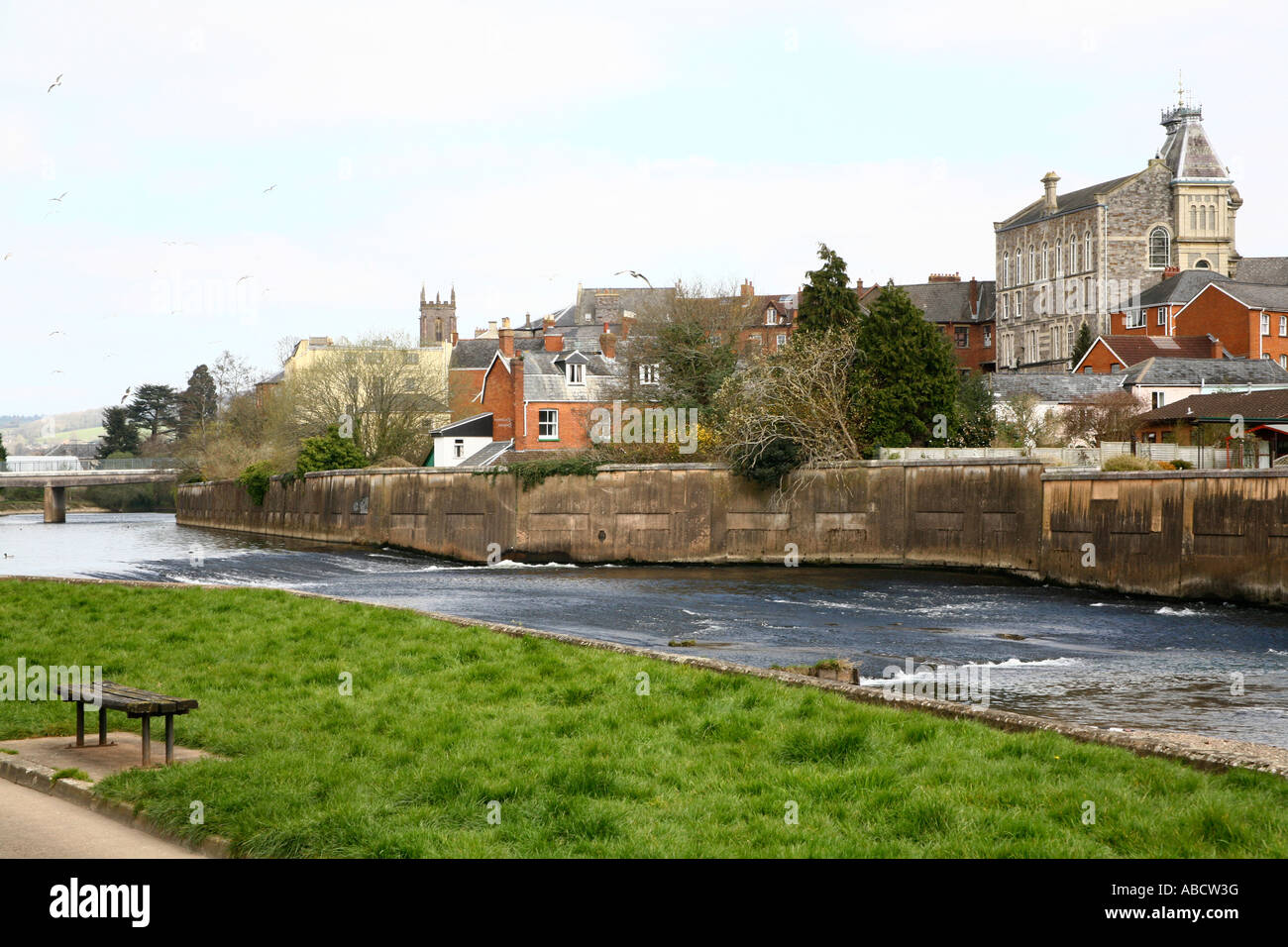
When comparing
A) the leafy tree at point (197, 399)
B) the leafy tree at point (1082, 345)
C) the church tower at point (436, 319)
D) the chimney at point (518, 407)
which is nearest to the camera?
the chimney at point (518, 407)

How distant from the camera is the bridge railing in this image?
357ft

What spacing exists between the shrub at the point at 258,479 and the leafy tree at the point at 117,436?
234ft

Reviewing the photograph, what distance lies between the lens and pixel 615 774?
9.79m

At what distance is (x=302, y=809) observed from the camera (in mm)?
8883

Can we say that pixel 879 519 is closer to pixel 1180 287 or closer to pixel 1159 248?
pixel 1180 287

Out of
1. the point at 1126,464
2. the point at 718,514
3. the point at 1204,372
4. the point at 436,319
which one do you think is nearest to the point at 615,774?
the point at 1126,464

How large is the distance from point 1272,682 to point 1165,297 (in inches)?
2896

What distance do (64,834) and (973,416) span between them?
49.5 meters

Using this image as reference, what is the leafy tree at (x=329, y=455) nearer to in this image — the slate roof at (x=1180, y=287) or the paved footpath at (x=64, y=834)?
the slate roof at (x=1180, y=287)

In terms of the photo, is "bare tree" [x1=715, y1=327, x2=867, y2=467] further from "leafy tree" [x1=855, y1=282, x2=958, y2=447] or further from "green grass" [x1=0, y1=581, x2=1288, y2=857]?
"green grass" [x1=0, y1=581, x2=1288, y2=857]

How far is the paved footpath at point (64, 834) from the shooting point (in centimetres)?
857

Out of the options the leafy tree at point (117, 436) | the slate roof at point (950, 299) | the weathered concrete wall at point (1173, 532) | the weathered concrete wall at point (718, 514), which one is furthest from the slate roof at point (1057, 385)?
the leafy tree at point (117, 436)
